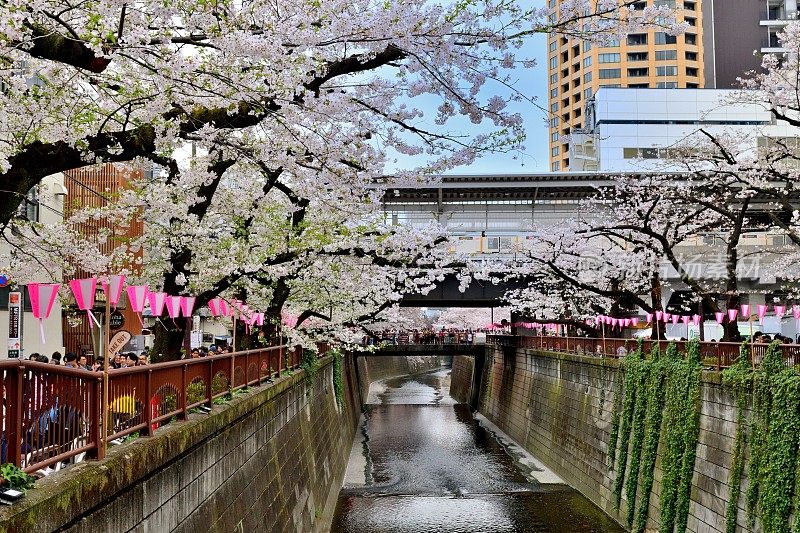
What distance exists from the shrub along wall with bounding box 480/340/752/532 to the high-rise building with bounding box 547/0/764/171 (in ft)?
178

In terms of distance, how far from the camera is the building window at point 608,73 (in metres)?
85.9

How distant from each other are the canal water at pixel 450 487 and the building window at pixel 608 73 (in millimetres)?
52187

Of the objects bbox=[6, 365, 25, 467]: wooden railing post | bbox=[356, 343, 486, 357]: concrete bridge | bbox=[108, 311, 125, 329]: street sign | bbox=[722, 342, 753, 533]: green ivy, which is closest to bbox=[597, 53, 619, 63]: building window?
bbox=[356, 343, 486, 357]: concrete bridge

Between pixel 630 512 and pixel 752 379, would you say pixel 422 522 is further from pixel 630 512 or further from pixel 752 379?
pixel 752 379

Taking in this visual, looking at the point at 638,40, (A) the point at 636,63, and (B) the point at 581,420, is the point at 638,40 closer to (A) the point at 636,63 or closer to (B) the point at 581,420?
(A) the point at 636,63

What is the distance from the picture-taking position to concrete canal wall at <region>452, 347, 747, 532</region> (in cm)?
1709

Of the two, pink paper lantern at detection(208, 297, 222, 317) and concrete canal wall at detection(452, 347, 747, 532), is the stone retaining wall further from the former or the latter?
pink paper lantern at detection(208, 297, 222, 317)

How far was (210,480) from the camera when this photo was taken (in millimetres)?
10789

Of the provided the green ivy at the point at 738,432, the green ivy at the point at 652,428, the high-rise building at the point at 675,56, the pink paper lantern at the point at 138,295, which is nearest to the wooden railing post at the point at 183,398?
the pink paper lantern at the point at 138,295

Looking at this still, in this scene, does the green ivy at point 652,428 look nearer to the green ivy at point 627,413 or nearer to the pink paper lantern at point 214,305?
the green ivy at point 627,413

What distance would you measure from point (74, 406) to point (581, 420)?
25160 mm

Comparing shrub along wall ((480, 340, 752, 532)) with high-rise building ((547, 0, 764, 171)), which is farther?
high-rise building ((547, 0, 764, 171))

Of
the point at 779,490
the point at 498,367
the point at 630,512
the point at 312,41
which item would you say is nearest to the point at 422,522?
the point at 630,512

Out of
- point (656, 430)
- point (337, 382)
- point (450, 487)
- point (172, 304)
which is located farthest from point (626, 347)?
point (337, 382)
